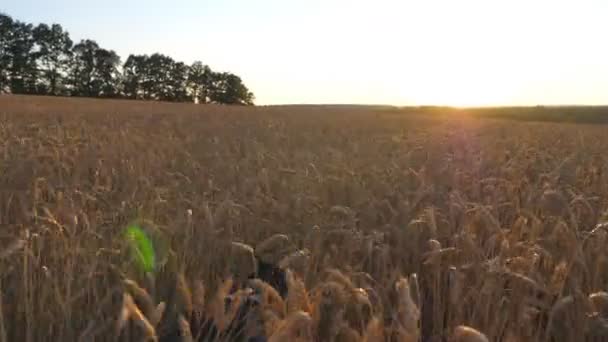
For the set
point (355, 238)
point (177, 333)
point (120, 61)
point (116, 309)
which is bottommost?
point (177, 333)

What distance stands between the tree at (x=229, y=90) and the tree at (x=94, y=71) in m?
12.9

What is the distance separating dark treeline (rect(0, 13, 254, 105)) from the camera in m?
62.1

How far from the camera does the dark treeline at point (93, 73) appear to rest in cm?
6212

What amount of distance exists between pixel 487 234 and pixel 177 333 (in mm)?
1523

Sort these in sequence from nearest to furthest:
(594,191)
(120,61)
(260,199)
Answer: (260,199) < (594,191) < (120,61)

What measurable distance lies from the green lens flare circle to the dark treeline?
215ft

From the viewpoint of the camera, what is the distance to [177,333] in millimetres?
2014

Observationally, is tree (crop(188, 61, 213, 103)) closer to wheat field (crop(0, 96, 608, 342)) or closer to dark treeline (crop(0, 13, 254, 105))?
dark treeline (crop(0, 13, 254, 105))

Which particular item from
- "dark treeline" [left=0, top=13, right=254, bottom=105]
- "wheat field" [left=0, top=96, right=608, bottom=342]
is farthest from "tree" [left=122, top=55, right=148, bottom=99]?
"wheat field" [left=0, top=96, right=608, bottom=342]

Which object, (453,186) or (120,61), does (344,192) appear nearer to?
(453,186)

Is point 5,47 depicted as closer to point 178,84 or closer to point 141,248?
point 178,84

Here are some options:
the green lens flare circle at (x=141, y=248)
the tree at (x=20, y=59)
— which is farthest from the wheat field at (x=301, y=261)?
the tree at (x=20, y=59)

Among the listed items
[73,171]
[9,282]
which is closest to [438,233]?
[9,282]

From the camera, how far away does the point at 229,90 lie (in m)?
75.1
